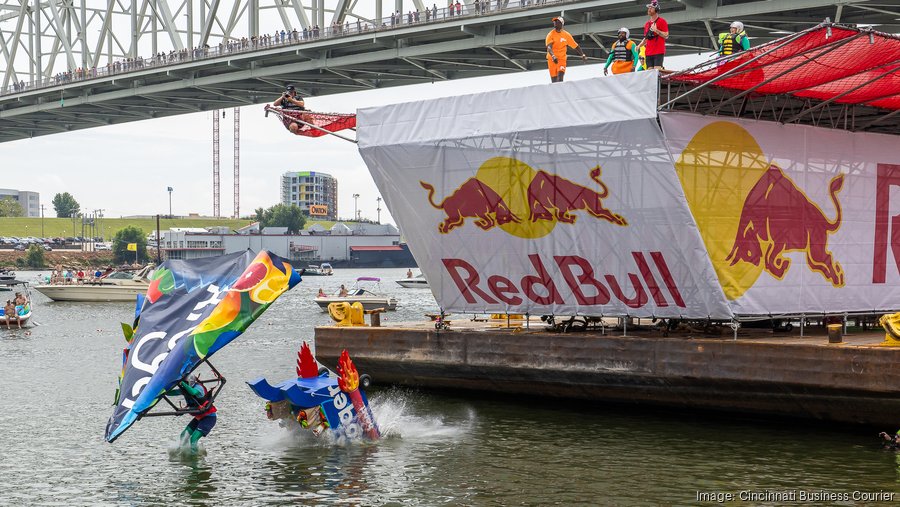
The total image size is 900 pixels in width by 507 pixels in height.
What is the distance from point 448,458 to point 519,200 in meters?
8.51

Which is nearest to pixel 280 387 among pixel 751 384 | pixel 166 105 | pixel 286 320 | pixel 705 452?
pixel 705 452

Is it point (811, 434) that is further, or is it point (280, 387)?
point (811, 434)

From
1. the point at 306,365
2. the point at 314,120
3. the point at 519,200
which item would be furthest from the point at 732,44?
the point at 314,120

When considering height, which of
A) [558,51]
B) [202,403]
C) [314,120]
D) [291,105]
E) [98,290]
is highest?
[558,51]

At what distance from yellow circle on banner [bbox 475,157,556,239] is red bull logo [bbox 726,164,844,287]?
4699mm

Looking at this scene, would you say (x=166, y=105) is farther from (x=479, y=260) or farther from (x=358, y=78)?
(x=479, y=260)

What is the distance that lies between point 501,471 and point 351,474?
2773 mm

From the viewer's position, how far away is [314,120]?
115 ft

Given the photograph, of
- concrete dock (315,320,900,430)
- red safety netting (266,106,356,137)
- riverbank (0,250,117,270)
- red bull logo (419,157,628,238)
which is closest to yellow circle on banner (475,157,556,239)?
red bull logo (419,157,628,238)

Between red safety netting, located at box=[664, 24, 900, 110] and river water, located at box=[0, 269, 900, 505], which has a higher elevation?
red safety netting, located at box=[664, 24, 900, 110]

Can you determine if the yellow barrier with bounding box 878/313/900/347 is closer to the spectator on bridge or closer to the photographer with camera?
the spectator on bridge

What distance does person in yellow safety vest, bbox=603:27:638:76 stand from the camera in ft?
96.2

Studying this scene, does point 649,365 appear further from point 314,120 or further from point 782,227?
point 314,120

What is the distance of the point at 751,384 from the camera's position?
2566cm
